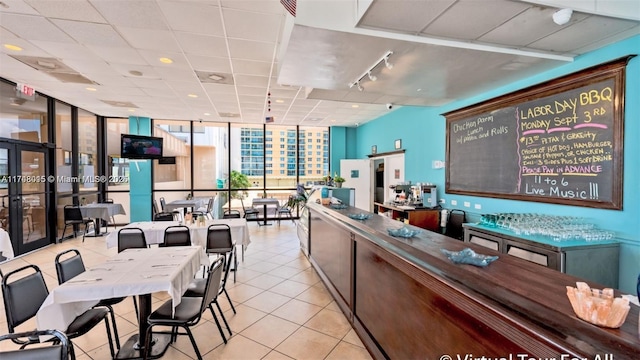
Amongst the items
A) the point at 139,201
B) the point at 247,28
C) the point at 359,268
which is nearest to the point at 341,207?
the point at 359,268

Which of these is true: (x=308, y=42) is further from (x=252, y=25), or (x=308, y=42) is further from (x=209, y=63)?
(x=209, y=63)

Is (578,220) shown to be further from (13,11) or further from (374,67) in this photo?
(13,11)

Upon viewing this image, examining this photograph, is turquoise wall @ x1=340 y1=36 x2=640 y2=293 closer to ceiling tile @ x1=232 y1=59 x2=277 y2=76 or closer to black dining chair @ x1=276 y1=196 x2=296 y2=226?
ceiling tile @ x1=232 y1=59 x2=277 y2=76

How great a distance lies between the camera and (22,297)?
2.00 m

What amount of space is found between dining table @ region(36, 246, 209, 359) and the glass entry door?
4.24m

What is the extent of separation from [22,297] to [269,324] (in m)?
1.96

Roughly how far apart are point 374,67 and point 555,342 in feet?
9.68

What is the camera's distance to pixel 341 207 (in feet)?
13.3

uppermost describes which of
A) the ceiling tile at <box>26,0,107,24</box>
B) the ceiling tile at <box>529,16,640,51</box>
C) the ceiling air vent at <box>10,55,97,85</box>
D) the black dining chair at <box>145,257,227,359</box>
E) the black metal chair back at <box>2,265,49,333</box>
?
the ceiling air vent at <box>10,55,97,85</box>

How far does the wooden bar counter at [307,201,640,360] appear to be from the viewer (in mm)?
947

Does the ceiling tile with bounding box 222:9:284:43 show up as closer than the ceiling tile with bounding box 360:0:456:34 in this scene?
No

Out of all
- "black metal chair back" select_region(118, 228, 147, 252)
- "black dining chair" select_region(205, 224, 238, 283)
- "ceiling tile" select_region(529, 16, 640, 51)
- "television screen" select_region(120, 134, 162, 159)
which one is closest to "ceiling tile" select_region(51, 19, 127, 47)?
"black metal chair back" select_region(118, 228, 147, 252)

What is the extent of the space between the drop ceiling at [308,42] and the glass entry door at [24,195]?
99 centimetres

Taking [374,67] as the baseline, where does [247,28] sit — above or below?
above
